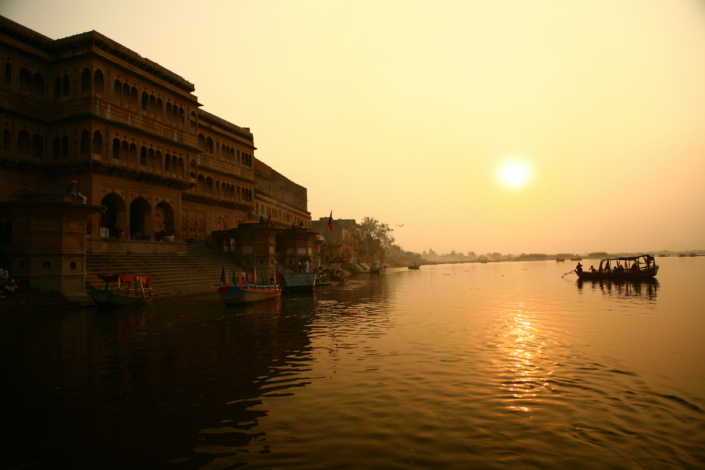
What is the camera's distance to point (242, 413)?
305 inches

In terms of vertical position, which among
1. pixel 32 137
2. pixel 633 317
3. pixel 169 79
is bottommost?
pixel 633 317

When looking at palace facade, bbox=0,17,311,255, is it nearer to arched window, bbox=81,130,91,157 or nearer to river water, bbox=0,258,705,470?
arched window, bbox=81,130,91,157

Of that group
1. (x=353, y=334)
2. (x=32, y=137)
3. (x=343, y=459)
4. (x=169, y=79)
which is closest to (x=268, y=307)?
(x=353, y=334)

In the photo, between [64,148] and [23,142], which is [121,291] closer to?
[64,148]

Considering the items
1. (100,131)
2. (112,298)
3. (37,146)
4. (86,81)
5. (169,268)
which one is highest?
(86,81)

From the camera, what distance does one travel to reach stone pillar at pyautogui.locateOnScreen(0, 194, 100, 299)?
73.7 ft

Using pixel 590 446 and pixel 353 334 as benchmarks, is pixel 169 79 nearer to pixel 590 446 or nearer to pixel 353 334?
pixel 353 334

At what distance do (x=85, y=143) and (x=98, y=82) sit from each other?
15.8 ft

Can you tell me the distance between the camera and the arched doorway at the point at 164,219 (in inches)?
1521

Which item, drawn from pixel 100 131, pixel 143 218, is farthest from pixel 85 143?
pixel 143 218

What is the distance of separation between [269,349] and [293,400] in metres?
4.96

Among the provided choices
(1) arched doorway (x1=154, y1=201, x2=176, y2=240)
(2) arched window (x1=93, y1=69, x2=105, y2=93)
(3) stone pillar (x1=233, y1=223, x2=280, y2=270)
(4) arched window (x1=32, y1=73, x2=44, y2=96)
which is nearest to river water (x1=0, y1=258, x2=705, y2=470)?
→ (2) arched window (x1=93, y1=69, x2=105, y2=93)

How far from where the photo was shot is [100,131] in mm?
31906

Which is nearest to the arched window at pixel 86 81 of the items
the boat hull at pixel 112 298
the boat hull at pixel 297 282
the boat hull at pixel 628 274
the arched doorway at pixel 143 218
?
the arched doorway at pixel 143 218
